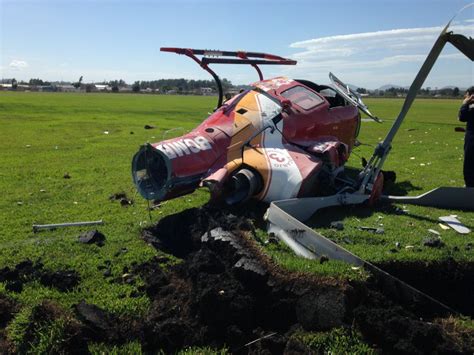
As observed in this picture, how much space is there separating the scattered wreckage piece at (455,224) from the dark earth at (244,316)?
2.72 m

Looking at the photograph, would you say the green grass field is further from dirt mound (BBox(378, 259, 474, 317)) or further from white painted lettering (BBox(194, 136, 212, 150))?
white painted lettering (BBox(194, 136, 212, 150))

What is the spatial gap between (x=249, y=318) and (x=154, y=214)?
428cm

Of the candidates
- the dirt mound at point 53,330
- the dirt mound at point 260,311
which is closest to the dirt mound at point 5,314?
the dirt mound at point 53,330

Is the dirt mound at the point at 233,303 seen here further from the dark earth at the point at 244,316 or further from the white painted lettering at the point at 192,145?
the white painted lettering at the point at 192,145

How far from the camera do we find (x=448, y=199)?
8.64 metres

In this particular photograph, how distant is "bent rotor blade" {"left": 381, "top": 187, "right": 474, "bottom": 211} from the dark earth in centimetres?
407

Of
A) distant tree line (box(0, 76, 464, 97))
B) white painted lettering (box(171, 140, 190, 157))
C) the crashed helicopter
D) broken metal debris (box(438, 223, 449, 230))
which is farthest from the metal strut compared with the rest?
distant tree line (box(0, 76, 464, 97))

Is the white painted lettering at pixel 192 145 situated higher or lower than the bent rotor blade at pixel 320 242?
higher

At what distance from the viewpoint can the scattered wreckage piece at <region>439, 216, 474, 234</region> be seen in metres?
7.22

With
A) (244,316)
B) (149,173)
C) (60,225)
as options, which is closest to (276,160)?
(149,173)

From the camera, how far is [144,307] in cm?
509

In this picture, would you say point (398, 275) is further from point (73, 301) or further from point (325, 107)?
point (325, 107)

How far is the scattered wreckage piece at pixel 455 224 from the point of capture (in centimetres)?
722

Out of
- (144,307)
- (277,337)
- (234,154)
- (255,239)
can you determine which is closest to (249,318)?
(277,337)
